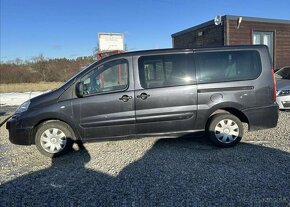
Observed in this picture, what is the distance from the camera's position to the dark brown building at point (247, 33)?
13506 mm

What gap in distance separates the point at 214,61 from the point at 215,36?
9.49 metres

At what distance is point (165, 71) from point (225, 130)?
5.38 feet

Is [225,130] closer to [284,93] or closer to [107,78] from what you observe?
[107,78]

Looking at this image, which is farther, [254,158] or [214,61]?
Result: [214,61]

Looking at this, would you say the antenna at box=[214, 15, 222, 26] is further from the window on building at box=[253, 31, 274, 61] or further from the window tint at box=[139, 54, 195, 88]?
the window tint at box=[139, 54, 195, 88]

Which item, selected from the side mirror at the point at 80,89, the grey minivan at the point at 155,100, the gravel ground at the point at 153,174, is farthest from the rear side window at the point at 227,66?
the side mirror at the point at 80,89

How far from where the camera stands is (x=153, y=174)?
4.12 meters

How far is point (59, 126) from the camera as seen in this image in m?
5.01

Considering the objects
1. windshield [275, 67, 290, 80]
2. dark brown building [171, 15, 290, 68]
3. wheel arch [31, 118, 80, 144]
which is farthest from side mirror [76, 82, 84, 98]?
dark brown building [171, 15, 290, 68]

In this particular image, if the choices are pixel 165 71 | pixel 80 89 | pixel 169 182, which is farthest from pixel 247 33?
pixel 169 182

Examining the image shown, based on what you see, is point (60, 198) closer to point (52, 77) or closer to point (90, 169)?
point (90, 169)

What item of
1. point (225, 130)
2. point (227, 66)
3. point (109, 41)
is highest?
point (109, 41)

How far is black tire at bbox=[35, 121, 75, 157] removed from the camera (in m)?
5.01

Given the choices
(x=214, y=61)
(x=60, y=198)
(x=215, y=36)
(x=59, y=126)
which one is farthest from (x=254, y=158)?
(x=215, y=36)
